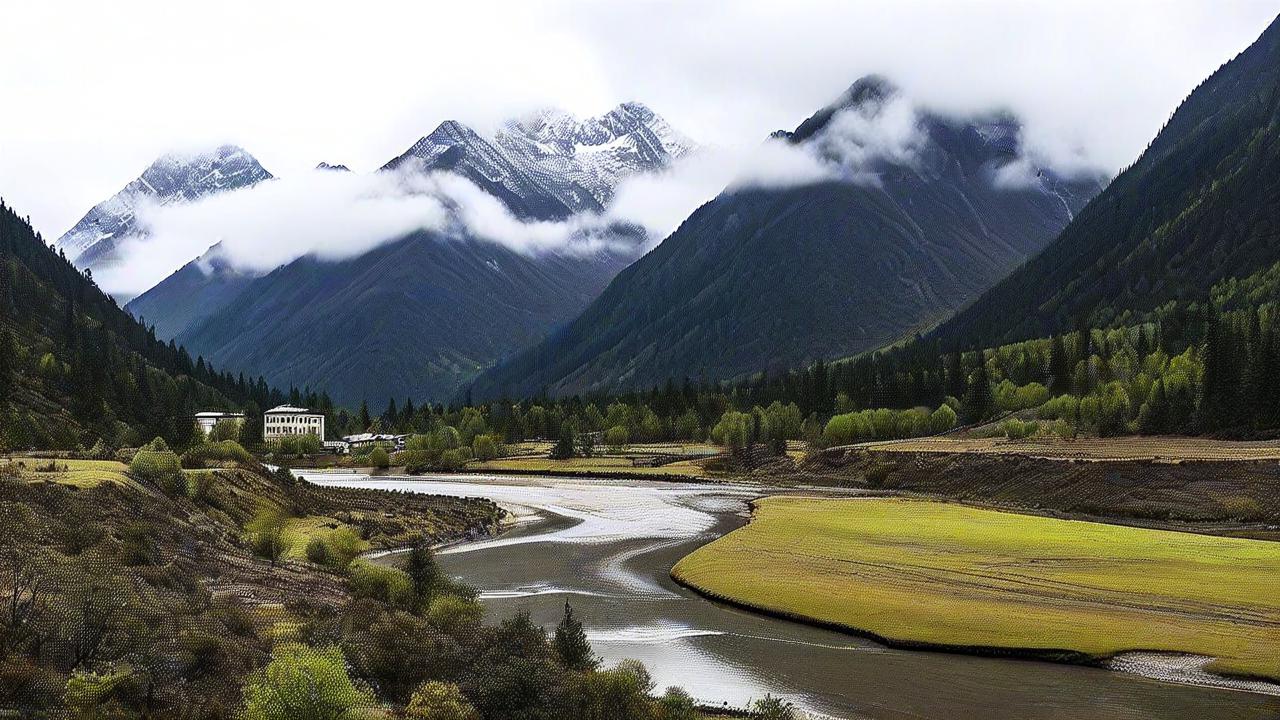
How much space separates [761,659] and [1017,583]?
19.8m

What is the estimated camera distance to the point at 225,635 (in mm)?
33625

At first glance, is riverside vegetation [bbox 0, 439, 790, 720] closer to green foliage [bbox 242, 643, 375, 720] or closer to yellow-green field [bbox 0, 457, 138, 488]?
green foliage [bbox 242, 643, 375, 720]

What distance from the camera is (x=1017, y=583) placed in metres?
57.5

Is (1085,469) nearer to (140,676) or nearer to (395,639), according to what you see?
(395,639)

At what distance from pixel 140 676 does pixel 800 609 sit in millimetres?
32909

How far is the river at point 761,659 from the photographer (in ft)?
123

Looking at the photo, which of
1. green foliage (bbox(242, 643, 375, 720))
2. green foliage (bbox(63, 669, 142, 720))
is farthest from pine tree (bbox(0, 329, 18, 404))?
green foliage (bbox(242, 643, 375, 720))

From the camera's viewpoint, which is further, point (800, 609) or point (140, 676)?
point (800, 609)

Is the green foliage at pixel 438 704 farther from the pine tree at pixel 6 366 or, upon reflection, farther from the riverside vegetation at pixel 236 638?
the pine tree at pixel 6 366

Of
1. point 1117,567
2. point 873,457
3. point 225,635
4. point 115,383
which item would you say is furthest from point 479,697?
point 115,383

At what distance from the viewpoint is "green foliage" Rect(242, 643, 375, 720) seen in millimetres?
25828

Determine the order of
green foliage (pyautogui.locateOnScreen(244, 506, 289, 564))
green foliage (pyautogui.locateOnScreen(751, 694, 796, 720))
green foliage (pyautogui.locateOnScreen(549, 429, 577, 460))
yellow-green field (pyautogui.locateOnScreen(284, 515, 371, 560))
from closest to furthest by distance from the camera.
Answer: green foliage (pyautogui.locateOnScreen(751, 694, 796, 720)) → green foliage (pyautogui.locateOnScreen(244, 506, 289, 564)) → yellow-green field (pyautogui.locateOnScreen(284, 515, 371, 560)) → green foliage (pyautogui.locateOnScreen(549, 429, 577, 460))

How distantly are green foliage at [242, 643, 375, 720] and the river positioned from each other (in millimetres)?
14840

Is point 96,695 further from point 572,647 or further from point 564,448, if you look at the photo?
point 564,448
